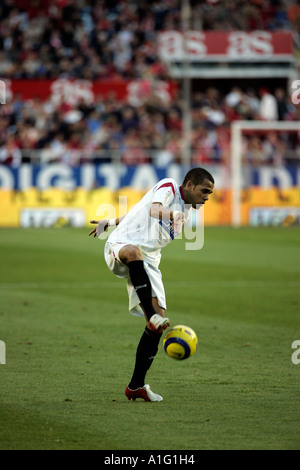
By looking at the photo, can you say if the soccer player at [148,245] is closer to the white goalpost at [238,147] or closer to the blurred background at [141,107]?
the blurred background at [141,107]

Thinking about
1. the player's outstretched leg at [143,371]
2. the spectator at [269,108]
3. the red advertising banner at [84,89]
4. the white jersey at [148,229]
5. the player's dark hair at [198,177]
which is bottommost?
the player's outstretched leg at [143,371]

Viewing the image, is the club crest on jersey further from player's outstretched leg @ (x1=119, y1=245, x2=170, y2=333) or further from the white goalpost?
the white goalpost

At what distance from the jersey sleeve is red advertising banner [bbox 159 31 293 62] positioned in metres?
26.3

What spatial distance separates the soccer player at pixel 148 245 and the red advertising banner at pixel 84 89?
2259 cm

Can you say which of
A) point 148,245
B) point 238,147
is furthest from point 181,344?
point 238,147

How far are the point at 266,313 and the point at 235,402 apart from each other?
189 inches

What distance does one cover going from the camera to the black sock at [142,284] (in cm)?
585

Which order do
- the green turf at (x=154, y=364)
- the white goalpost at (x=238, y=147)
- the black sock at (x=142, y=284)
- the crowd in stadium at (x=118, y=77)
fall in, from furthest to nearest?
the crowd in stadium at (x=118, y=77) < the white goalpost at (x=238, y=147) < the black sock at (x=142, y=284) < the green turf at (x=154, y=364)

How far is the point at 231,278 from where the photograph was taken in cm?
1449

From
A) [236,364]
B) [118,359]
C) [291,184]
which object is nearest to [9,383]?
[118,359]

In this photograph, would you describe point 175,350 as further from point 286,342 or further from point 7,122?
point 7,122

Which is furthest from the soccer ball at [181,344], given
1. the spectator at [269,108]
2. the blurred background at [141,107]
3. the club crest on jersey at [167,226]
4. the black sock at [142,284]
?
the spectator at [269,108]

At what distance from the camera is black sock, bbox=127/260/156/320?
5.85 meters

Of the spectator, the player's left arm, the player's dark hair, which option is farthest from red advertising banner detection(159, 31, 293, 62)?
the player's dark hair
